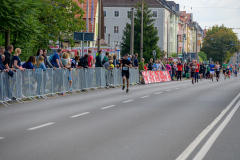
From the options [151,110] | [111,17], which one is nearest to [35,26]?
[151,110]

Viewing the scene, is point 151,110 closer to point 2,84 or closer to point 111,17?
point 2,84

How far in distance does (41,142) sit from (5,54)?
916 centimetres

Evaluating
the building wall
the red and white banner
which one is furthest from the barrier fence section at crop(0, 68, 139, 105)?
the building wall

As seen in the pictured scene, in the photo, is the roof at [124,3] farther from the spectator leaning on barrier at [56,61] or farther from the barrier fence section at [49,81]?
the spectator leaning on barrier at [56,61]

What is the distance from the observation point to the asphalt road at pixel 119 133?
7.11 m

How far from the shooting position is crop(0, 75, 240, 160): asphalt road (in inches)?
280

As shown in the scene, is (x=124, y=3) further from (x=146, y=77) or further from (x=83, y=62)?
(x=83, y=62)

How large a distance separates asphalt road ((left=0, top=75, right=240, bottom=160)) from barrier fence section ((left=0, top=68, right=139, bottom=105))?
1639mm

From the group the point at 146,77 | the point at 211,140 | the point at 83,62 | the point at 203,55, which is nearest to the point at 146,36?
the point at 146,77

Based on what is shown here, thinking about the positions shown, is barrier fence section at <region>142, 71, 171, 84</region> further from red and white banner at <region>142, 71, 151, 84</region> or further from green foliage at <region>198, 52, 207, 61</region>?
green foliage at <region>198, 52, 207, 61</region>

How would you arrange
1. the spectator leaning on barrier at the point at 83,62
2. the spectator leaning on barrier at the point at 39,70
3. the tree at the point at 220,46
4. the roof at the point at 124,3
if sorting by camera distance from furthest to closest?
the tree at the point at 220,46, the roof at the point at 124,3, the spectator leaning on barrier at the point at 83,62, the spectator leaning on barrier at the point at 39,70

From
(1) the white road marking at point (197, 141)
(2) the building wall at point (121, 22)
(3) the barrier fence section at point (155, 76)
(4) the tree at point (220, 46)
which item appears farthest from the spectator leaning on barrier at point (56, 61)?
(4) the tree at point (220, 46)

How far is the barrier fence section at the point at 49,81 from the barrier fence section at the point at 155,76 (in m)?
8.14

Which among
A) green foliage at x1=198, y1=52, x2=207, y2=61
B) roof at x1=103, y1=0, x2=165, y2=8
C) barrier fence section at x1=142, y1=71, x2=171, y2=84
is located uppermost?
roof at x1=103, y1=0, x2=165, y2=8
